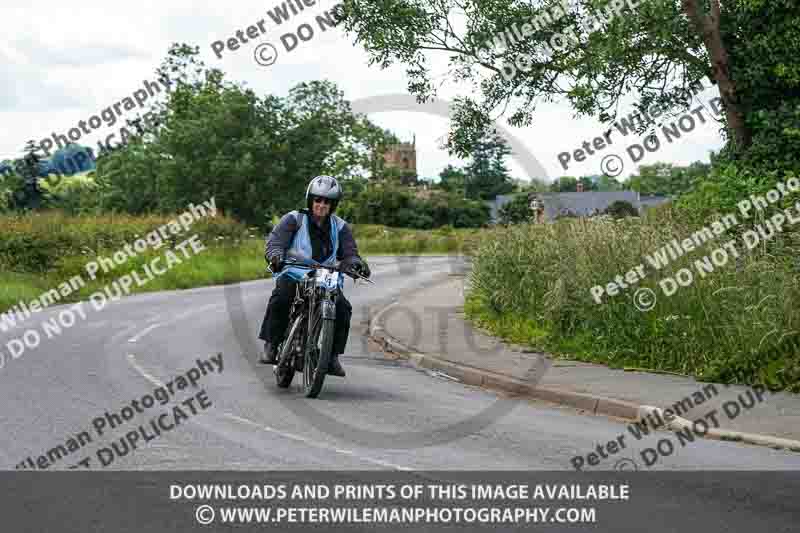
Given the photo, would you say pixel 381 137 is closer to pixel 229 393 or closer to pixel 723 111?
pixel 723 111

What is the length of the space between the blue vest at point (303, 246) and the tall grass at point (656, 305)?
4167 millimetres

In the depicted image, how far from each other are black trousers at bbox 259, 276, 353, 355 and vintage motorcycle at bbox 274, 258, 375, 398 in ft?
0.27

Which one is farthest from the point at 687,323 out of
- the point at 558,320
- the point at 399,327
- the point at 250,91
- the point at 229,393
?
the point at 250,91

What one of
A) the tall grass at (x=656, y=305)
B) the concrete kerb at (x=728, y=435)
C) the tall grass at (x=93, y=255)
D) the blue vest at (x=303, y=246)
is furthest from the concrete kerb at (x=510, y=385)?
the tall grass at (x=93, y=255)

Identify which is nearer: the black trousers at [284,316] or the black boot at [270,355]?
the black trousers at [284,316]

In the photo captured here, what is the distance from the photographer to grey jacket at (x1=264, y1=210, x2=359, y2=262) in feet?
36.2

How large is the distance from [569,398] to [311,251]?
9.95ft

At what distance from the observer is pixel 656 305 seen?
538 inches

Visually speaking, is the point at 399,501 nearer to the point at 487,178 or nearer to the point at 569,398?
the point at 569,398

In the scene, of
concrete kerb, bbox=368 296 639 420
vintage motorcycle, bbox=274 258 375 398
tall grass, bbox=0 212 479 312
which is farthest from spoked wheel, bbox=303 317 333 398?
tall grass, bbox=0 212 479 312

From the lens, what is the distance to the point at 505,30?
20203 mm

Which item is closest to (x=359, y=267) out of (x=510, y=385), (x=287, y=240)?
(x=287, y=240)

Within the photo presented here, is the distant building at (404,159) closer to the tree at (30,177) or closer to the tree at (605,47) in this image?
the tree at (30,177)

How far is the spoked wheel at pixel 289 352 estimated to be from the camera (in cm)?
1101
